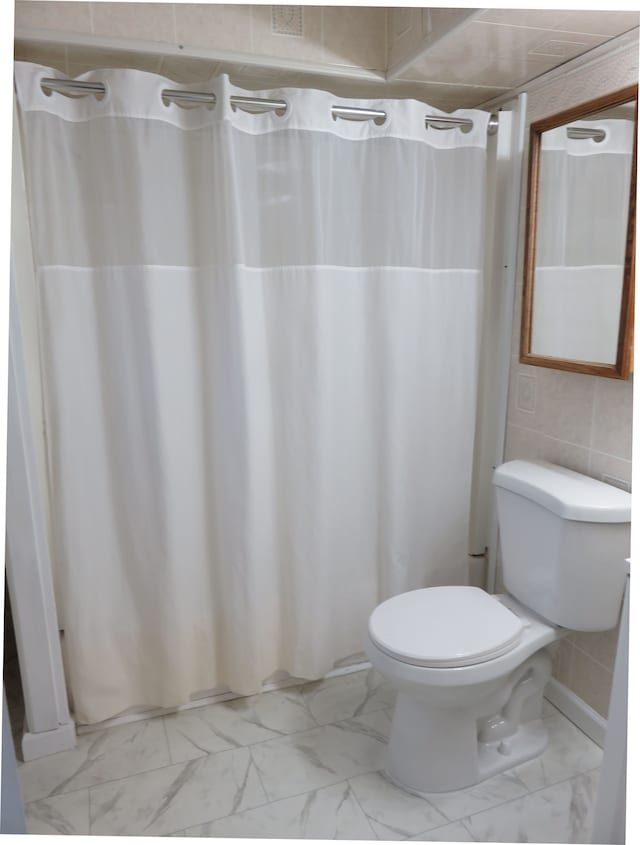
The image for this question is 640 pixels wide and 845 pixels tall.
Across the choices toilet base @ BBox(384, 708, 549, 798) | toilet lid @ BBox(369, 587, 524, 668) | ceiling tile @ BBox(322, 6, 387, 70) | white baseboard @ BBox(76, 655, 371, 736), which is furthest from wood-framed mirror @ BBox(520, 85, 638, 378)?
white baseboard @ BBox(76, 655, 371, 736)

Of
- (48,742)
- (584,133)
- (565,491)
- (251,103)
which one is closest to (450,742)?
(565,491)

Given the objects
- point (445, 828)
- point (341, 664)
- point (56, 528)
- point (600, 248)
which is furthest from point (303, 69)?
point (445, 828)

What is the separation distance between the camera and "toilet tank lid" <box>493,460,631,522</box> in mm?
1581

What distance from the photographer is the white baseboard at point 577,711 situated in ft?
6.00

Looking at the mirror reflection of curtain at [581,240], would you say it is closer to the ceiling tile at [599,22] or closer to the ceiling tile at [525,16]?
the ceiling tile at [599,22]

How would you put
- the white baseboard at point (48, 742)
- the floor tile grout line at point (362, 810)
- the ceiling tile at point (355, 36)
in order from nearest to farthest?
the floor tile grout line at point (362, 810) < the white baseboard at point (48, 742) < the ceiling tile at point (355, 36)

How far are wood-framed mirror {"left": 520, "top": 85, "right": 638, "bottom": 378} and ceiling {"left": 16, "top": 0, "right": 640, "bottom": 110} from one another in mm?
208

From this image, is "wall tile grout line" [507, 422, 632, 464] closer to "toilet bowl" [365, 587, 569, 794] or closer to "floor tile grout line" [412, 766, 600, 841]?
"toilet bowl" [365, 587, 569, 794]

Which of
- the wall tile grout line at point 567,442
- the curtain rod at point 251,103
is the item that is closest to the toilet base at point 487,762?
the wall tile grout line at point 567,442

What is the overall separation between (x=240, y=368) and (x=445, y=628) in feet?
3.08

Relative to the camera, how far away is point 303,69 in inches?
72.0

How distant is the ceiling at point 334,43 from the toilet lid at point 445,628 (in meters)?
1.54

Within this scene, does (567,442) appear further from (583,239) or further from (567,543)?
(583,239)

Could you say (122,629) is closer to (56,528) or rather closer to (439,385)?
(56,528)
